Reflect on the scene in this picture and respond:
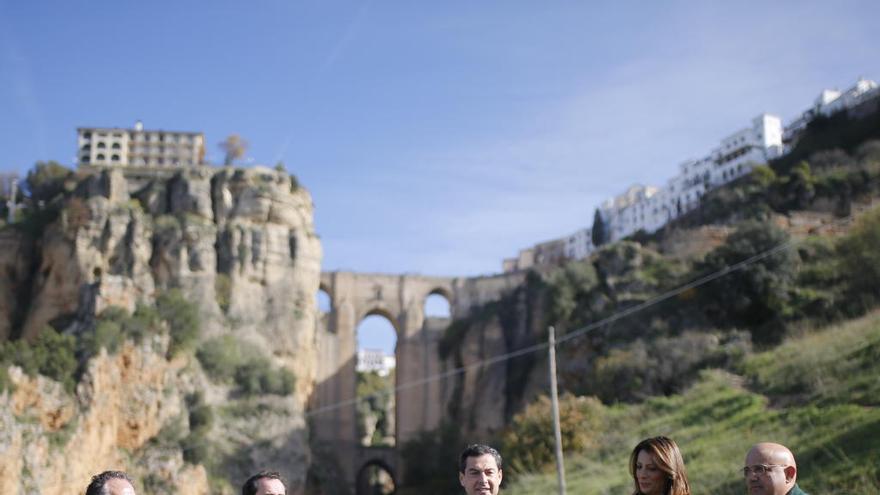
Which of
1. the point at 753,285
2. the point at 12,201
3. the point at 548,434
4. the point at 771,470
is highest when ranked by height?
the point at 12,201

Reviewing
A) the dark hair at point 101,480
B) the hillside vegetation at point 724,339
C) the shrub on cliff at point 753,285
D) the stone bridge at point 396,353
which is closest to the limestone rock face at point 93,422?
the stone bridge at point 396,353

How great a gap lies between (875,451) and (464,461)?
12997 millimetres

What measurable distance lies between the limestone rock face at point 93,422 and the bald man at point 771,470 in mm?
28677

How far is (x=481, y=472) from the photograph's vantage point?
20.9 feet

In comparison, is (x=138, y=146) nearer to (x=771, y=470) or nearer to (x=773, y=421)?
(x=773, y=421)

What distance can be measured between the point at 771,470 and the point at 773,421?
1772 centimetres

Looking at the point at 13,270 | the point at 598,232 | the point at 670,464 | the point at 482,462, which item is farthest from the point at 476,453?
the point at 598,232

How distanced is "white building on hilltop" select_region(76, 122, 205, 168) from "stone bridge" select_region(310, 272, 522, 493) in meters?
12.7

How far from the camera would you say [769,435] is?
21312 mm

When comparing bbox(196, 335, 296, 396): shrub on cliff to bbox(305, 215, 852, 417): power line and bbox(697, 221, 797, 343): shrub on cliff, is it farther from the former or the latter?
bbox(697, 221, 797, 343): shrub on cliff

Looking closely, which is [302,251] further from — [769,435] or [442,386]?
[769,435]

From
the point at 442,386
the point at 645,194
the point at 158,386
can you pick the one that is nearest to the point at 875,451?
the point at 158,386

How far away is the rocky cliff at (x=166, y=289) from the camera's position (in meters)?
35.4

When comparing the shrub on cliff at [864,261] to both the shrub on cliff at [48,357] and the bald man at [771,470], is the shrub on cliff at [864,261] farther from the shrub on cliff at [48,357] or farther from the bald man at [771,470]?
the bald man at [771,470]
